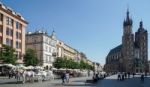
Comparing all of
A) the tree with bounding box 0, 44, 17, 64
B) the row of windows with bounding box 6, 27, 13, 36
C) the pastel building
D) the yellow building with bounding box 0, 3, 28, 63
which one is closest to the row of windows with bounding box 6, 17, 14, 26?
the yellow building with bounding box 0, 3, 28, 63

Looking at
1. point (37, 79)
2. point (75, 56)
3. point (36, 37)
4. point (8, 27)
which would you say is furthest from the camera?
Answer: point (75, 56)

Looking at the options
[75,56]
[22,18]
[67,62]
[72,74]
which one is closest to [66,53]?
[75,56]

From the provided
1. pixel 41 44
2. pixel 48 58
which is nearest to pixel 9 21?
pixel 41 44

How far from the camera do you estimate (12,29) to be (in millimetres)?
82562

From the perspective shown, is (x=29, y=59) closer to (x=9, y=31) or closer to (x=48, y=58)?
(x=9, y=31)

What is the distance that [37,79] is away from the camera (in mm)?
47656

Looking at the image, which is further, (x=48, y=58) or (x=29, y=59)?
(x=48, y=58)

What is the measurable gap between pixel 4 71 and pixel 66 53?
273ft

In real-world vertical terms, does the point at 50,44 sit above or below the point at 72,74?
above

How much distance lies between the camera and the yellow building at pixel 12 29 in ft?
253

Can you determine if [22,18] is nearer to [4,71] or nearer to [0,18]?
[0,18]

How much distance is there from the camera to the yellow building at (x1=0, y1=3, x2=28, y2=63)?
77.2 metres

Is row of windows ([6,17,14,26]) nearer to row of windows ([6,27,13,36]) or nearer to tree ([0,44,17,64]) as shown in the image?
row of windows ([6,27,13,36])

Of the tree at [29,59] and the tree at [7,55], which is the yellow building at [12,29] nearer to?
the tree at [29,59]
